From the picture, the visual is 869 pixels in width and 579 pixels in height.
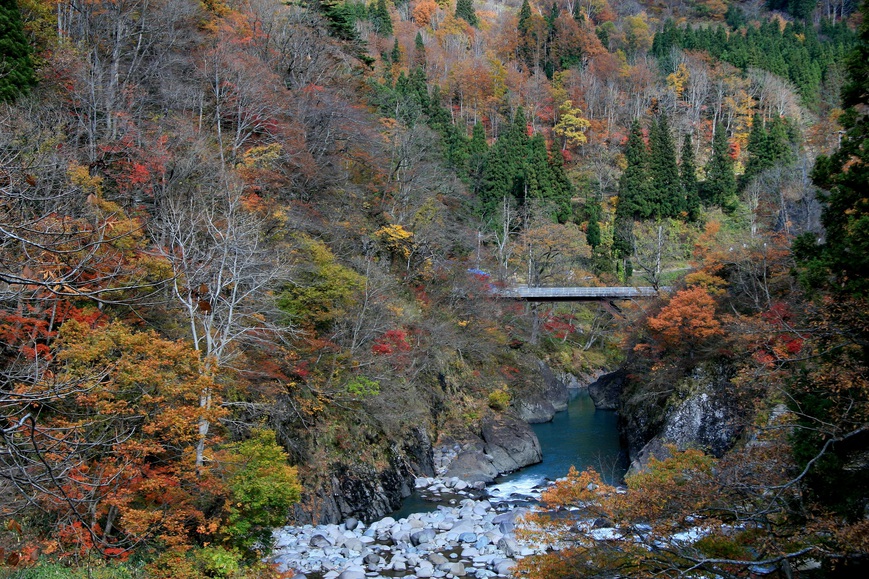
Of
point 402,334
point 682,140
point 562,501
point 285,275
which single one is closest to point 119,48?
point 285,275

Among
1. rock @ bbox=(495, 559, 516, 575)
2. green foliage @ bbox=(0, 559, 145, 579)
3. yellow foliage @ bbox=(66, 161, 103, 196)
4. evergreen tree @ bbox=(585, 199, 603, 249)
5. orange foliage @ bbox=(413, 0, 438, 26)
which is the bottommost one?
evergreen tree @ bbox=(585, 199, 603, 249)

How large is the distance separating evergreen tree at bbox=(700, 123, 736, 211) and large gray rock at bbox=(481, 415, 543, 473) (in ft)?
103

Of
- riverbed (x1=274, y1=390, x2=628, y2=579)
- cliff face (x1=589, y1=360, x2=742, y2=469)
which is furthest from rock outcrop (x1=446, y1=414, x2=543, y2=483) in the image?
cliff face (x1=589, y1=360, x2=742, y2=469)

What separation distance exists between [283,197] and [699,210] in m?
36.5

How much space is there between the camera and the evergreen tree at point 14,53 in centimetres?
1666

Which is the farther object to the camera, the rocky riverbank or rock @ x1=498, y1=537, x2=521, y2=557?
rock @ x1=498, y1=537, x2=521, y2=557

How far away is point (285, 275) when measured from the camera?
15.6 m

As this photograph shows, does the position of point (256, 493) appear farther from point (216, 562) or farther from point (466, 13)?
point (466, 13)

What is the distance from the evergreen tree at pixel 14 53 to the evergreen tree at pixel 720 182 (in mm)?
46263

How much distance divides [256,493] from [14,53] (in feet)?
48.1

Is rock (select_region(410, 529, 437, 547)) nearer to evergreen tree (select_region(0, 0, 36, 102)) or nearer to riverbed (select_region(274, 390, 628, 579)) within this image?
riverbed (select_region(274, 390, 628, 579))

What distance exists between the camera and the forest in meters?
8.89

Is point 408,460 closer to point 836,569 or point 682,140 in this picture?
point 836,569

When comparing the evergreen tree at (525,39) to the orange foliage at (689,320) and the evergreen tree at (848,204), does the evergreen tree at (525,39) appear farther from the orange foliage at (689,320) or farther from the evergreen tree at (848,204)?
the evergreen tree at (848,204)
